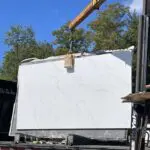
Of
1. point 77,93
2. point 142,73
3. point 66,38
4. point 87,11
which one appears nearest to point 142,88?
point 142,73

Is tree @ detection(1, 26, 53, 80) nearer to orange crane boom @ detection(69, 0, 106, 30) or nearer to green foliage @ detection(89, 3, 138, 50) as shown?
green foliage @ detection(89, 3, 138, 50)

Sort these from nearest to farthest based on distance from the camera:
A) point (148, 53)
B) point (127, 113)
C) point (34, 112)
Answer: point (148, 53), point (127, 113), point (34, 112)

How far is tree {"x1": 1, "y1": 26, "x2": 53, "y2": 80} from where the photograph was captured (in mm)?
30422

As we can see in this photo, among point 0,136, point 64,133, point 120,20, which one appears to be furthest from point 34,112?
point 120,20

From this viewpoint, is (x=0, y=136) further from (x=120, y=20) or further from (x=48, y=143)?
(x=120, y=20)

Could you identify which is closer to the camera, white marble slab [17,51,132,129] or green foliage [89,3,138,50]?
white marble slab [17,51,132,129]

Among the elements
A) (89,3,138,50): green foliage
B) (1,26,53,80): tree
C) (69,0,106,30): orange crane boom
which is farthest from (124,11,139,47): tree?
(69,0,106,30): orange crane boom

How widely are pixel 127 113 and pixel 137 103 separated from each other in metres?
1.24

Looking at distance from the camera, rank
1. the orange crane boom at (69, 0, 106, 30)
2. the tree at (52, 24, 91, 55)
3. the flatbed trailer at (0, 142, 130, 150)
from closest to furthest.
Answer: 1. the flatbed trailer at (0, 142, 130, 150)
2. the orange crane boom at (69, 0, 106, 30)
3. the tree at (52, 24, 91, 55)

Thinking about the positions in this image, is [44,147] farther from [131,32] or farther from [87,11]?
Answer: [131,32]

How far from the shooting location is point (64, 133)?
7.11 meters

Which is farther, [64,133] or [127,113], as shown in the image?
[64,133]

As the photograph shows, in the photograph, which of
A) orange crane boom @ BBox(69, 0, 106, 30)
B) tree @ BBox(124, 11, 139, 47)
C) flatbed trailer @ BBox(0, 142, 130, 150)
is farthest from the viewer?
tree @ BBox(124, 11, 139, 47)

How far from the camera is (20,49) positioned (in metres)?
31.5
